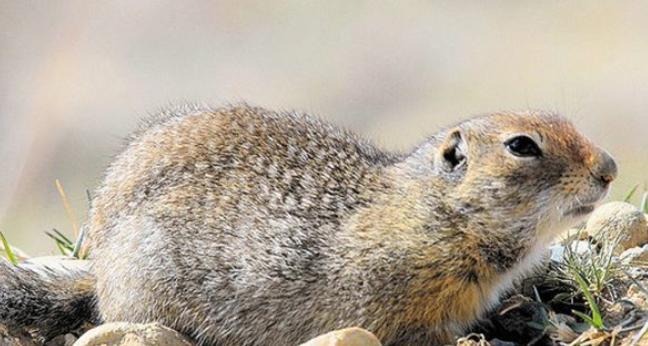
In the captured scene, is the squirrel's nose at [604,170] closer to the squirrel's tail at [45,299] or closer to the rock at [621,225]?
the rock at [621,225]

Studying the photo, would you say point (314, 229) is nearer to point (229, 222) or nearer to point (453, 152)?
point (229, 222)

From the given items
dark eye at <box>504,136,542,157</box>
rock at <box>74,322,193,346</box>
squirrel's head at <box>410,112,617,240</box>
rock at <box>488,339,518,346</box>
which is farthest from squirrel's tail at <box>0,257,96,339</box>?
dark eye at <box>504,136,542,157</box>

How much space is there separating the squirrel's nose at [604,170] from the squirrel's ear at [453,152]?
0.55 m

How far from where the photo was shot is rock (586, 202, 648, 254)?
623 cm

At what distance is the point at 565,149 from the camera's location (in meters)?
5.39

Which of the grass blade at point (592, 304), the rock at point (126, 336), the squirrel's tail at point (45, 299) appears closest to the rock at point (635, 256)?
the grass blade at point (592, 304)

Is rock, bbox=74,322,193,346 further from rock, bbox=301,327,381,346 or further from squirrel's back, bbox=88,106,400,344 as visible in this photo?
rock, bbox=301,327,381,346

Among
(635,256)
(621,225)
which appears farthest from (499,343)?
(621,225)

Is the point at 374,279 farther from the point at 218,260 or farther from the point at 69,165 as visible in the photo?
the point at 69,165

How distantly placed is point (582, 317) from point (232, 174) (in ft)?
5.14

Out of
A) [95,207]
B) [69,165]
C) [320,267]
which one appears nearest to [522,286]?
[320,267]

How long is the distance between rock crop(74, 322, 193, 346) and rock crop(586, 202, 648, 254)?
6.80 feet

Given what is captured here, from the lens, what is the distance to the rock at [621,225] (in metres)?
6.23

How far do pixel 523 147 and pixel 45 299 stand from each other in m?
2.13
